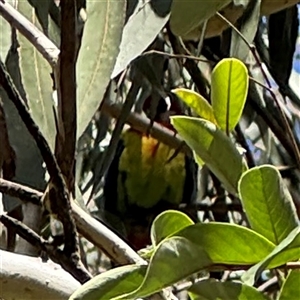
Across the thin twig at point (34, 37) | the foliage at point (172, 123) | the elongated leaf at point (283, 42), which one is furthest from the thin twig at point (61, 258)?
the elongated leaf at point (283, 42)

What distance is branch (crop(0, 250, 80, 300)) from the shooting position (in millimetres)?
643

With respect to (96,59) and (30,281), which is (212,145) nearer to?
(30,281)

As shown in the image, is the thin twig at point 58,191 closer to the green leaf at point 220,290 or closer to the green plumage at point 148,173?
the green leaf at point 220,290

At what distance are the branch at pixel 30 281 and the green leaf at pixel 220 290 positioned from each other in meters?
0.18

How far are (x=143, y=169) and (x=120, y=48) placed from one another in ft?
3.66

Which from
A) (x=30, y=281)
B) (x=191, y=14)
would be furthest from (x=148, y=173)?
(x=30, y=281)

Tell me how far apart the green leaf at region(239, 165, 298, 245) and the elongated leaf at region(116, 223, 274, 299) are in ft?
0.05

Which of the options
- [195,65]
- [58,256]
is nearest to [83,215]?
[58,256]

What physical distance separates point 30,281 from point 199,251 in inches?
8.5

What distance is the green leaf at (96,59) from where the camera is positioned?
0.87 m

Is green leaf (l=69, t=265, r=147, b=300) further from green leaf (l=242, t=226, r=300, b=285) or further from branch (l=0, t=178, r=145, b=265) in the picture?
branch (l=0, t=178, r=145, b=265)

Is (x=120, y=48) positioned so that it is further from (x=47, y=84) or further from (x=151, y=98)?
(x=151, y=98)

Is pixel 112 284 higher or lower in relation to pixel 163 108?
higher

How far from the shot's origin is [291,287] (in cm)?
50
